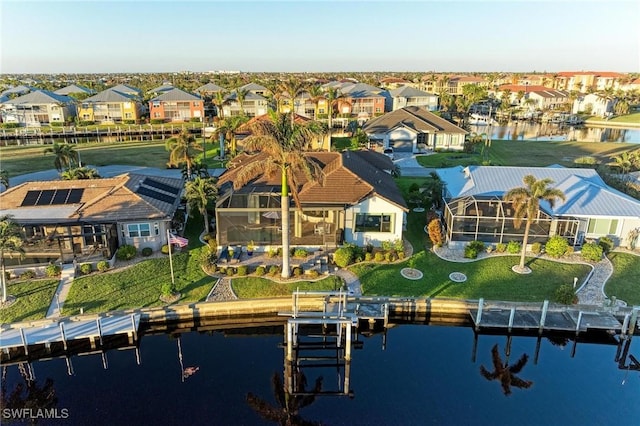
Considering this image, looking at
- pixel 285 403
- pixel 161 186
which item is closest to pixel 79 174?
pixel 161 186

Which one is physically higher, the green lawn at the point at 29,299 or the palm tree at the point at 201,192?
the palm tree at the point at 201,192

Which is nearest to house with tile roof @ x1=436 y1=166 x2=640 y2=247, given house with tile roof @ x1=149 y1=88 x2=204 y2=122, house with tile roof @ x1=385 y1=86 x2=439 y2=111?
house with tile roof @ x1=149 y1=88 x2=204 y2=122

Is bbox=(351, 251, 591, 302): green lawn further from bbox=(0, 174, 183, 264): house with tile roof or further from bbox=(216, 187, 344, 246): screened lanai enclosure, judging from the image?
bbox=(0, 174, 183, 264): house with tile roof

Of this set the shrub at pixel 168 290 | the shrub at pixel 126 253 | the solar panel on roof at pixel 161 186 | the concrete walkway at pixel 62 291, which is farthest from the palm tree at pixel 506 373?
the solar panel on roof at pixel 161 186

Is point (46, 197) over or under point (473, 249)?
over

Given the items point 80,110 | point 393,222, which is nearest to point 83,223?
point 393,222

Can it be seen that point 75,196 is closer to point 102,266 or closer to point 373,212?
point 102,266

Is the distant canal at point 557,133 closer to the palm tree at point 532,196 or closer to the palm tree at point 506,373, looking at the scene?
the palm tree at point 532,196
